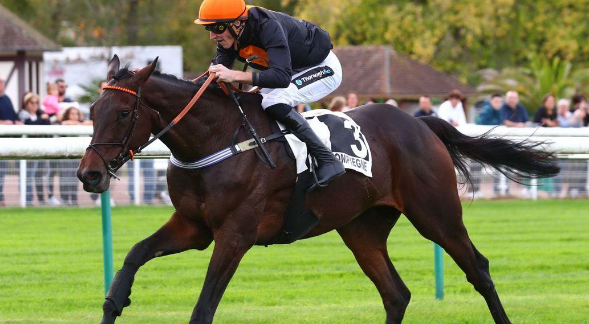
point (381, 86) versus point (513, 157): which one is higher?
point (513, 157)

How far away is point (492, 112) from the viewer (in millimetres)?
15219

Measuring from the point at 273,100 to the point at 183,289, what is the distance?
8.92 feet

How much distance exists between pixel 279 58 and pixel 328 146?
2.19 feet

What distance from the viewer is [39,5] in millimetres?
44469

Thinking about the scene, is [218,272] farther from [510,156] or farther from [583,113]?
[583,113]

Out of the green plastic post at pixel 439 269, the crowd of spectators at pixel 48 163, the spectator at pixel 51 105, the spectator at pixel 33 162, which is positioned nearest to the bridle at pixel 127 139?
the green plastic post at pixel 439 269

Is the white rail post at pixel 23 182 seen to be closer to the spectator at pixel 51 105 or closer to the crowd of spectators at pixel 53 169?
the crowd of spectators at pixel 53 169

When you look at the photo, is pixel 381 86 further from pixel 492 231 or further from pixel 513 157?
pixel 513 157

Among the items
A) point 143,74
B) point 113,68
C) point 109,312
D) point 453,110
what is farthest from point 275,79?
point 453,110

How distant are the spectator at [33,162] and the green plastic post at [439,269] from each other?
15.2 ft

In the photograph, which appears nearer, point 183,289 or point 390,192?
point 390,192

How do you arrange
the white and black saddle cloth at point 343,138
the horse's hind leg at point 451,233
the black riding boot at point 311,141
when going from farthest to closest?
the horse's hind leg at point 451,233 → the white and black saddle cloth at point 343,138 → the black riding boot at point 311,141

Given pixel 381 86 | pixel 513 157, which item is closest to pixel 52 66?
pixel 381 86

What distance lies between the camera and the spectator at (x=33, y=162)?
35.8ft
